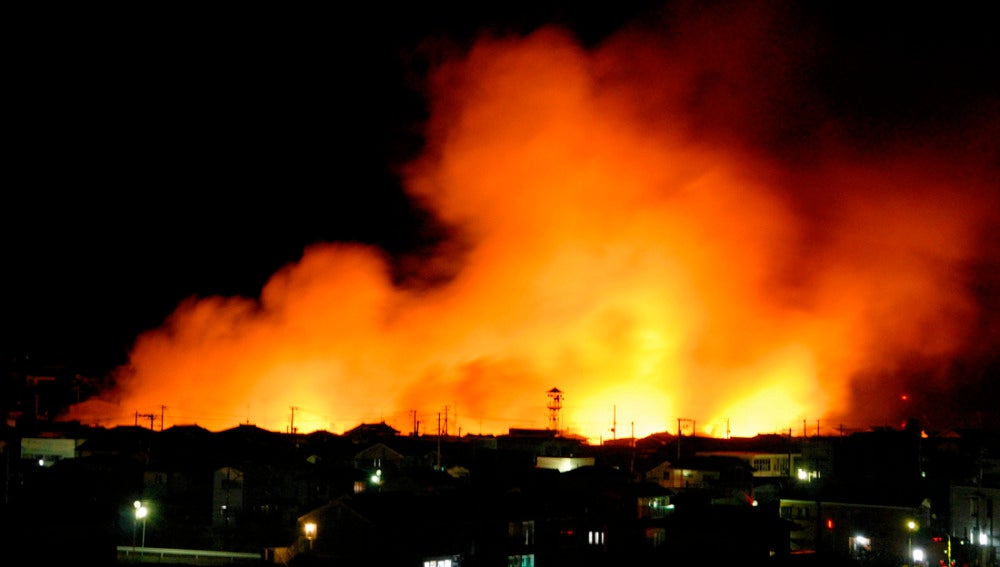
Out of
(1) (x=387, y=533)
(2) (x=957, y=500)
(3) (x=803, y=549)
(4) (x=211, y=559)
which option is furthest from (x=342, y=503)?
(2) (x=957, y=500)

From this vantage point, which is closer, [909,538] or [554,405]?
[909,538]

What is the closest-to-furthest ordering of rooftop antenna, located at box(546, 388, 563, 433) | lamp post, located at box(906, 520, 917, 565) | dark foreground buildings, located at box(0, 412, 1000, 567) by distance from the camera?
dark foreground buildings, located at box(0, 412, 1000, 567) → lamp post, located at box(906, 520, 917, 565) → rooftop antenna, located at box(546, 388, 563, 433)

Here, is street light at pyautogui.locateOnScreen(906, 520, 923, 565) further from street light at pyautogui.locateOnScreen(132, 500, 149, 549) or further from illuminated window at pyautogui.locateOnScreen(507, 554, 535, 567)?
street light at pyautogui.locateOnScreen(132, 500, 149, 549)

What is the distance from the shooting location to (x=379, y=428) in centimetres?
2838

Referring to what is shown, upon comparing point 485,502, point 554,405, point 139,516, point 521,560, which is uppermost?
point 554,405

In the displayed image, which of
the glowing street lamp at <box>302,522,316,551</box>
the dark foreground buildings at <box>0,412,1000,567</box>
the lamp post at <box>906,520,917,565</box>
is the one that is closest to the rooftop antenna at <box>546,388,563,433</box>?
the dark foreground buildings at <box>0,412,1000,567</box>

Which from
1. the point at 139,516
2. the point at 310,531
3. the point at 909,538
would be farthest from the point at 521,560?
the point at 909,538

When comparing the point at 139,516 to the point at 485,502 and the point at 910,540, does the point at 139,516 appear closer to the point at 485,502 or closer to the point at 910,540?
the point at 485,502

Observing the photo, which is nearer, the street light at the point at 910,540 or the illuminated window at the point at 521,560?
the illuminated window at the point at 521,560

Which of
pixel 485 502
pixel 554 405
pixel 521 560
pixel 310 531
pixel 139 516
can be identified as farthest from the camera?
pixel 554 405

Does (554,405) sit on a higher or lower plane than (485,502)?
higher

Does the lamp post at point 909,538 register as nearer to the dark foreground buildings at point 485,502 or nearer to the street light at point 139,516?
the dark foreground buildings at point 485,502

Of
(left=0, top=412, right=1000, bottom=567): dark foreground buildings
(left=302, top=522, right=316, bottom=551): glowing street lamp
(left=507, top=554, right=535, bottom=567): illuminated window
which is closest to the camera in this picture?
(left=0, top=412, right=1000, bottom=567): dark foreground buildings

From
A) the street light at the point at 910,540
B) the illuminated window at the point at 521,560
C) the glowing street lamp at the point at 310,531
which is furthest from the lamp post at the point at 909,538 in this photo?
the glowing street lamp at the point at 310,531
